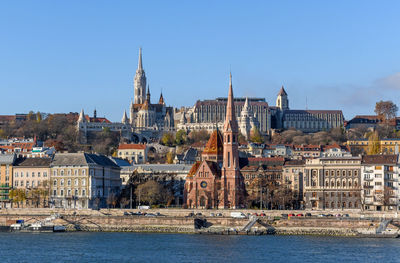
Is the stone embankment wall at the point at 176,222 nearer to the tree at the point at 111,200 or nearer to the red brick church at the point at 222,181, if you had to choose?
the red brick church at the point at 222,181

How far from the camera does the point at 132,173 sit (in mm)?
122875

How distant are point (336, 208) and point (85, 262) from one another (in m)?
45.5

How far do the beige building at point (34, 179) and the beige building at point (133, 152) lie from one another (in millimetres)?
57771

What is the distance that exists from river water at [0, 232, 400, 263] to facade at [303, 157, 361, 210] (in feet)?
79.0

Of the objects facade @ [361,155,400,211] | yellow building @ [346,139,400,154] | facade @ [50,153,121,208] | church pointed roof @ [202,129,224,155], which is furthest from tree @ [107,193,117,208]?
yellow building @ [346,139,400,154]

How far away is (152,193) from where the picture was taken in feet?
366

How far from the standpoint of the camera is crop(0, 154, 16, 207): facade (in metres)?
108

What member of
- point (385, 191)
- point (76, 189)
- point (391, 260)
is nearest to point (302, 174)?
point (385, 191)

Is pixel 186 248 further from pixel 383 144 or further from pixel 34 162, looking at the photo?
pixel 383 144

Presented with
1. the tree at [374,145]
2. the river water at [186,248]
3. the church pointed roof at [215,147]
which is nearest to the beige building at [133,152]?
the tree at [374,145]

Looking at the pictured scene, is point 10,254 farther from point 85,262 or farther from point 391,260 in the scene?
point 391,260

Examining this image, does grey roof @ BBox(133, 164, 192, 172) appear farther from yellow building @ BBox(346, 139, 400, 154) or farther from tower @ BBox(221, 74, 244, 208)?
yellow building @ BBox(346, 139, 400, 154)

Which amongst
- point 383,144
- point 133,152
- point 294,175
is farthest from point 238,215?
point 383,144

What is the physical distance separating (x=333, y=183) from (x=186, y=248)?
37055 mm
